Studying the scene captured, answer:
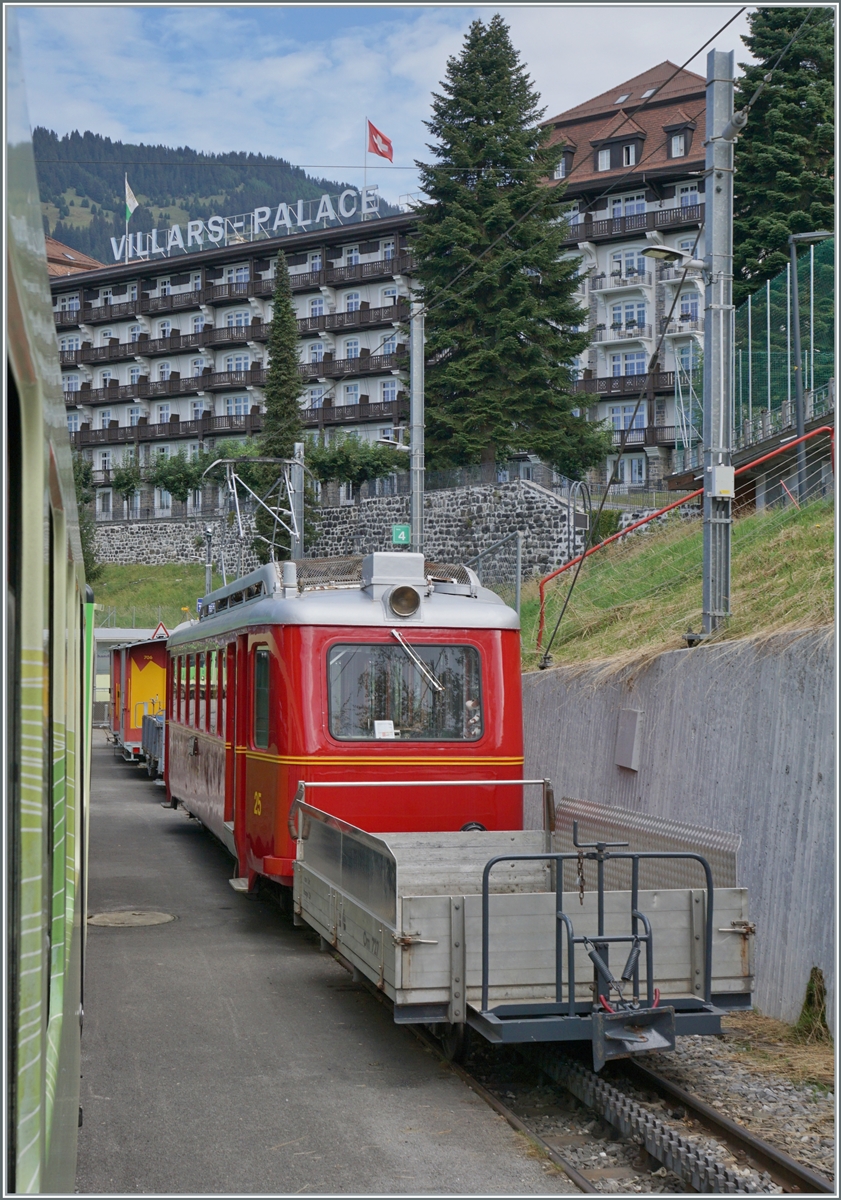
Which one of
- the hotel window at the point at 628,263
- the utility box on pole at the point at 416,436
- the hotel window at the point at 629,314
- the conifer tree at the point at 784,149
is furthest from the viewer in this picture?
the hotel window at the point at 629,314

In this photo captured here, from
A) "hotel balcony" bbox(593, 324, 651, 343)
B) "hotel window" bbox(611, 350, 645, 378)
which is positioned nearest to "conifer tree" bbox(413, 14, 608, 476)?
"hotel balcony" bbox(593, 324, 651, 343)

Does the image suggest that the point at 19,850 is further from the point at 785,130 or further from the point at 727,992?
the point at 785,130

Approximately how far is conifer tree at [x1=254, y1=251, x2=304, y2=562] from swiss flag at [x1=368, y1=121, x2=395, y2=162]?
9.09 metres

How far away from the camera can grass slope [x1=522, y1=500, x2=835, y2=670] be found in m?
11.0

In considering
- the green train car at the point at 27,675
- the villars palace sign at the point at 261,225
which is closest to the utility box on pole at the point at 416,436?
the green train car at the point at 27,675

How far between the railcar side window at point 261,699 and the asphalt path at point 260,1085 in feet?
5.29

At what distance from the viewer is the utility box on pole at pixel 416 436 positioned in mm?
20859

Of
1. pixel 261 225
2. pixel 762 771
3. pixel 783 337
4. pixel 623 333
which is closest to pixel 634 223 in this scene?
pixel 623 333

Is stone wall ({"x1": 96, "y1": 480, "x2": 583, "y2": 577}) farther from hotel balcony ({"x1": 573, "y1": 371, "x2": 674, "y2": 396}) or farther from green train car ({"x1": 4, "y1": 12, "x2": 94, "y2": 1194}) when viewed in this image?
green train car ({"x1": 4, "y1": 12, "x2": 94, "y2": 1194})

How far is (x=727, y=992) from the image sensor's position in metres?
6.73

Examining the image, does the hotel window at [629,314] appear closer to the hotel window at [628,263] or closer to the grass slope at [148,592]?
the hotel window at [628,263]

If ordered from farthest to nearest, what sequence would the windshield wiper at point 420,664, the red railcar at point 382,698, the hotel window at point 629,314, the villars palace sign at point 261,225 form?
the villars palace sign at point 261,225 → the hotel window at point 629,314 → the windshield wiper at point 420,664 → the red railcar at point 382,698

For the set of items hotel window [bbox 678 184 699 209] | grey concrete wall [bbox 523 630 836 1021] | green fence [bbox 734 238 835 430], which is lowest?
grey concrete wall [bbox 523 630 836 1021]

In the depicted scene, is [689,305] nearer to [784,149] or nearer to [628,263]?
[628,263]
